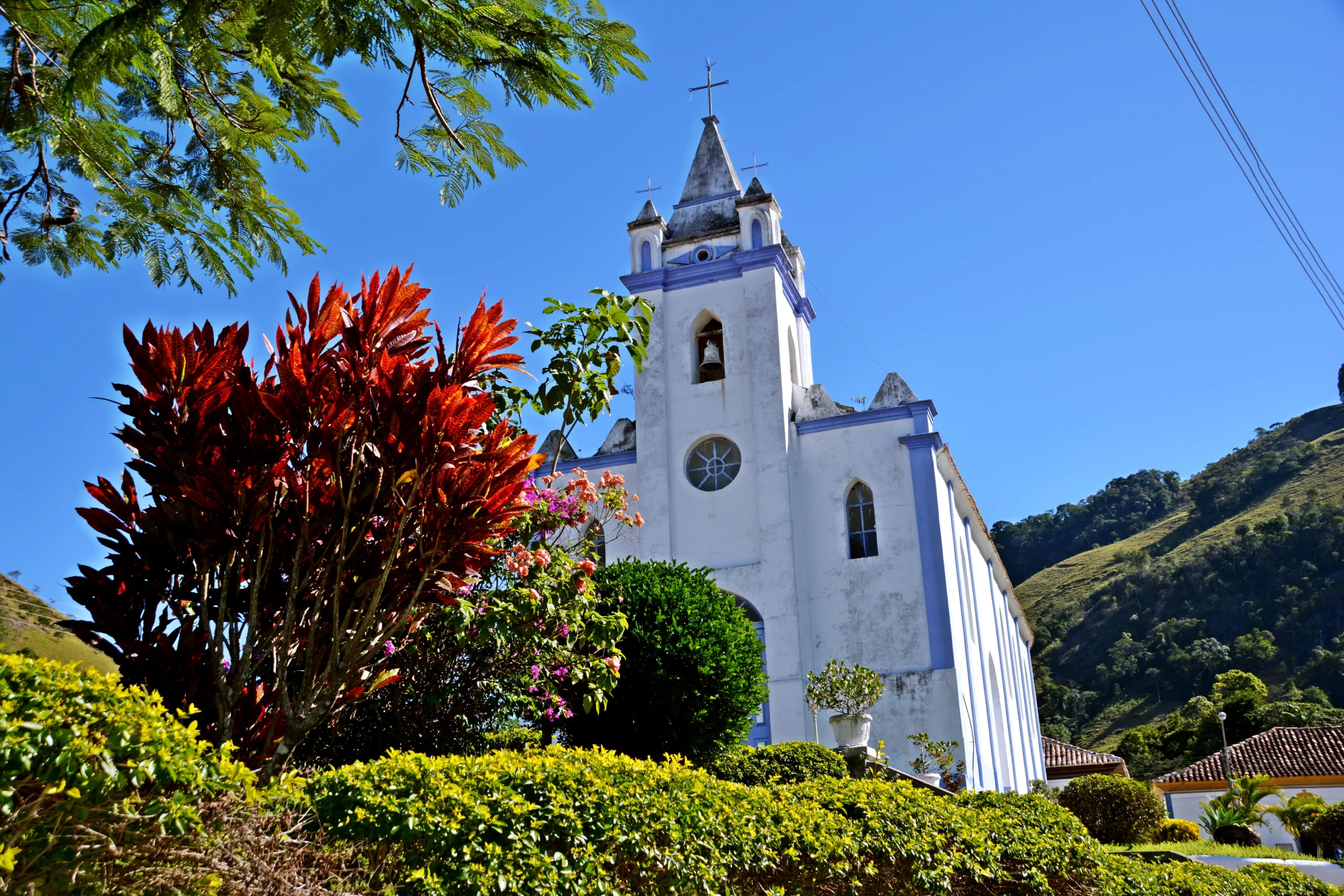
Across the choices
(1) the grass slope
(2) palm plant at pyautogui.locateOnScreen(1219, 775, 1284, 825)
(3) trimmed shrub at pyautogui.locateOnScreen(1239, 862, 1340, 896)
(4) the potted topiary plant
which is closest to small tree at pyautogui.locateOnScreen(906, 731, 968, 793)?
(4) the potted topiary plant

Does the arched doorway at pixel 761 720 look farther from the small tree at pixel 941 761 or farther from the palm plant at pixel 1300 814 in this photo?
the palm plant at pixel 1300 814

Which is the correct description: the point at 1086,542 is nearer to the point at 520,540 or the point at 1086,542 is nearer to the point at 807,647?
the point at 807,647

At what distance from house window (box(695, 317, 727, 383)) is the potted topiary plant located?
691cm

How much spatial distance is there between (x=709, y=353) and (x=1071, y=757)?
31812 millimetres

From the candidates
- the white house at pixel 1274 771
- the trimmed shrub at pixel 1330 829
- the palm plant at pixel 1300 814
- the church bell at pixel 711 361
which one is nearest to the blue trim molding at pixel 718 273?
the church bell at pixel 711 361

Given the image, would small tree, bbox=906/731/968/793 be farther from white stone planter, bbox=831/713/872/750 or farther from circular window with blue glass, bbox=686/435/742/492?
circular window with blue glass, bbox=686/435/742/492

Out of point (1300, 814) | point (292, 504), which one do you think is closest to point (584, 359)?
point (292, 504)

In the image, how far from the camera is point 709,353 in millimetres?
20875

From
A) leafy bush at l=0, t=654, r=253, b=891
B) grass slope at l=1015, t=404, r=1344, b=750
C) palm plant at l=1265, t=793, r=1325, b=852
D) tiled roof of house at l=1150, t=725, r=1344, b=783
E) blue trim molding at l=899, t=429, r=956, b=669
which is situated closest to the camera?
leafy bush at l=0, t=654, r=253, b=891

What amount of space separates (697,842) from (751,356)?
16.0m

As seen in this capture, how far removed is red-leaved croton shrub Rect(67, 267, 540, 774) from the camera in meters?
4.94

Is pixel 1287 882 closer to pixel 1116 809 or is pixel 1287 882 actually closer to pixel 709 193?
pixel 1116 809

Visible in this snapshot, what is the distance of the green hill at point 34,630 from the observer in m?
5.91

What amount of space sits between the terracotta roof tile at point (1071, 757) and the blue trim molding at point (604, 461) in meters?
28.0
